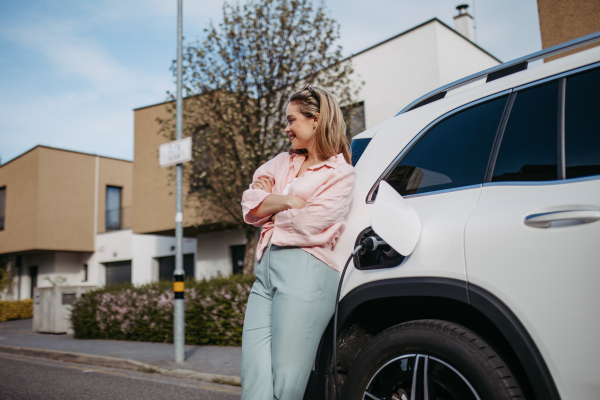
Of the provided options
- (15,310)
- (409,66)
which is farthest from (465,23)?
(15,310)

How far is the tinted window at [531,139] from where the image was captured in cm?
174

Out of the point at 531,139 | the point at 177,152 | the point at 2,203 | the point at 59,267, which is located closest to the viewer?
the point at 531,139

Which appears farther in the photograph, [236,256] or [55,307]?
[236,256]

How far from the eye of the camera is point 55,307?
1384 centimetres

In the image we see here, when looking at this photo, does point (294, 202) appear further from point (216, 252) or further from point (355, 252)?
point (216, 252)

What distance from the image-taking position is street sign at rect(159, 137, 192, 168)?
747cm

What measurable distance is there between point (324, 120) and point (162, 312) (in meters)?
9.13

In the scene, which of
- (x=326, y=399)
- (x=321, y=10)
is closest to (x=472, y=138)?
(x=326, y=399)

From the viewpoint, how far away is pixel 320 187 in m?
2.15

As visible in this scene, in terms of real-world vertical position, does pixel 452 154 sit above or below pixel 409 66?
below

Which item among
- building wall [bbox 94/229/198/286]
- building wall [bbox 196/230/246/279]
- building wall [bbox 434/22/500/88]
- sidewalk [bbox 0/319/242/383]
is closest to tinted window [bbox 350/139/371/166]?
sidewalk [bbox 0/319/242/383]

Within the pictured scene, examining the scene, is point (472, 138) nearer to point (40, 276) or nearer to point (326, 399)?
point (326, 399)

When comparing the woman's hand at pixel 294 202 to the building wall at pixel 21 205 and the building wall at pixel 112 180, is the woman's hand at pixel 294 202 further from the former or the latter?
the building wall at pixel 112 180

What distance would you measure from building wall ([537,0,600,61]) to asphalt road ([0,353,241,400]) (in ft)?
22.3
